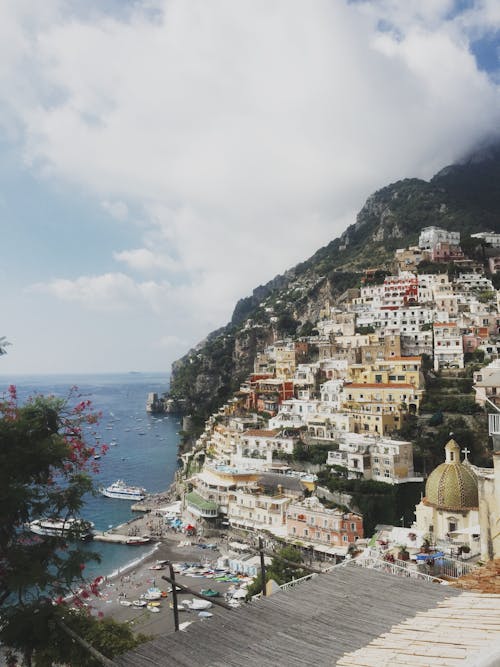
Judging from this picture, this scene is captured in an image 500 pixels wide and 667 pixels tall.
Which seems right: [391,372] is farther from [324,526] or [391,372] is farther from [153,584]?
[153,584]

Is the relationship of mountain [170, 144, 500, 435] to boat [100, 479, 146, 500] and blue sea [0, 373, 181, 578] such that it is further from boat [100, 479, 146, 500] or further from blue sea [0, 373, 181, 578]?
boat [100, 479, 146, 500]

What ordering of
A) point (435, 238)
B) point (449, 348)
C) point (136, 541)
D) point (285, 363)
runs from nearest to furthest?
point (136, 541), point (449, 348), point (285, 363), point (435, 238)

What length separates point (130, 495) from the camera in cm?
5750

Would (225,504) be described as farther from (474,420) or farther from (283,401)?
(474,420)

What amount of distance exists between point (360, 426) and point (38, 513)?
43.1 metres

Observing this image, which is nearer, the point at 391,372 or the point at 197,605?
the point at 197,605

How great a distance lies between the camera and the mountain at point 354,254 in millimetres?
94188

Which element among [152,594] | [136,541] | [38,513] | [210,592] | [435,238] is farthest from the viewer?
[435,238]

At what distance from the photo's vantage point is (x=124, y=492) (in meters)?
58.0

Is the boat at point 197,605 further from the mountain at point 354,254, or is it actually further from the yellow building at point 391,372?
the mountain at point 354,254

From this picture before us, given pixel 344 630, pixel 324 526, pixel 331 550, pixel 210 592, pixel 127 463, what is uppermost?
pixel 344 630

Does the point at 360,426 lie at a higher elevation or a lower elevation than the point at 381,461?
higher

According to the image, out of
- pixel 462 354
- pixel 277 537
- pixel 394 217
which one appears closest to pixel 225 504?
pixel 277 537

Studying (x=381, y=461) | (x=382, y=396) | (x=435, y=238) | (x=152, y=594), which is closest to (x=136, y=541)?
(x=152, y=594)
